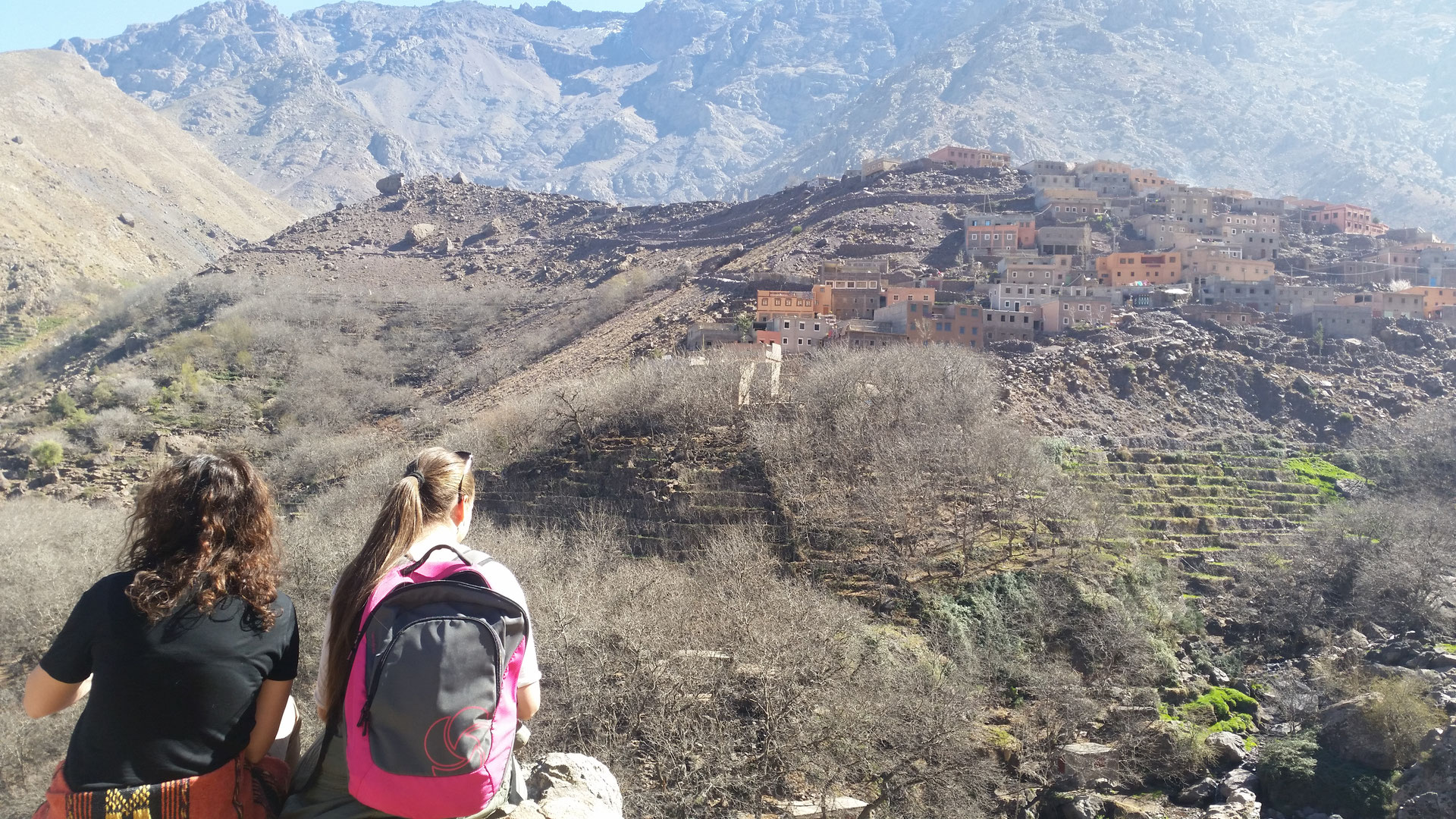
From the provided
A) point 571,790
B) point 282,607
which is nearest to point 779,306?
point 571,790

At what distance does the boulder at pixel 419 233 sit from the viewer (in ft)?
247

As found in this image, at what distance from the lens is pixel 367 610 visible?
2945mm

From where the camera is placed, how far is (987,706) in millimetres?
19250

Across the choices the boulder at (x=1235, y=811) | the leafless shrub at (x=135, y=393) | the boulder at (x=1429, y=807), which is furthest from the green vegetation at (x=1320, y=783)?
the leafless shrub at (x=135, y=393)

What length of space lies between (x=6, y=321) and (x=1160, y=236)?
66683mm

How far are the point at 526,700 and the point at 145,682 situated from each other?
3.95ft

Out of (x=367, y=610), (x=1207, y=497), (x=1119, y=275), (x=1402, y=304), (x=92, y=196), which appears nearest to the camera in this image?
(x=367, y=610)

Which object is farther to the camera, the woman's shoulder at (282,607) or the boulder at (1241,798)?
the boulder at (1241,798)

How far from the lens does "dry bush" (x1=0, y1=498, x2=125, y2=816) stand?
14.5 metres

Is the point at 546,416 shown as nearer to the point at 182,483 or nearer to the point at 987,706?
the point at 987,706

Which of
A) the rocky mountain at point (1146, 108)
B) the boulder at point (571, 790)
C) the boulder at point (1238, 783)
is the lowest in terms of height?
the boulder at point (1238, 783)

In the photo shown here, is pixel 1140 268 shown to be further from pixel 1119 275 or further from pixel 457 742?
pixel 457 742

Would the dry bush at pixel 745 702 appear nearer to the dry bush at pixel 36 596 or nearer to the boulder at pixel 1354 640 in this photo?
the dry bush at pixel 36 596

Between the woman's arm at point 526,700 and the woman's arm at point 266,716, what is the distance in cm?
78
